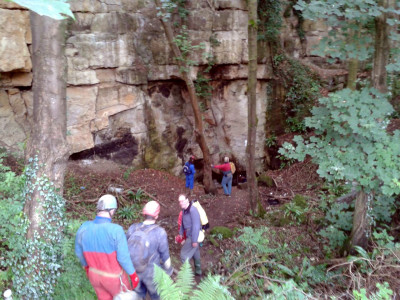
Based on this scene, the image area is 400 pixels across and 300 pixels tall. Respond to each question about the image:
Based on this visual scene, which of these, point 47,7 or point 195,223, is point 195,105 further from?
point 47,7

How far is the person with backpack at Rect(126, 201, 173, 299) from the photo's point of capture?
380 centimetres

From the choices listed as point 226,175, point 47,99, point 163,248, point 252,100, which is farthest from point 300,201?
point 47,99

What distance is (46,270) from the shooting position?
13.9 ft

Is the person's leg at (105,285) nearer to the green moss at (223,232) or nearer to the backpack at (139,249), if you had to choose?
the backpack at (139,249)

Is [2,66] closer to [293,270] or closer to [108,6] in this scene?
[108,6]

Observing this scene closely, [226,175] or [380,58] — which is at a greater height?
[380,58]

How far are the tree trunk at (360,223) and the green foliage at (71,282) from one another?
4.46 meters

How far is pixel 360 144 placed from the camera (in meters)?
4.74

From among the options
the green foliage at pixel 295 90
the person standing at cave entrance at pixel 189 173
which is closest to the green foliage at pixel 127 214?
the person standing at cave entrance at pixel 189 173

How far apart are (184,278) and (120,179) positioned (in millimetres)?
7885

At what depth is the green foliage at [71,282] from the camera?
4166 mm

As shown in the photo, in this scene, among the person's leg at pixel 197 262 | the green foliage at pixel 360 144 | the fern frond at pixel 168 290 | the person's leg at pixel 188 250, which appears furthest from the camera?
the person's leg at pixel 197 262

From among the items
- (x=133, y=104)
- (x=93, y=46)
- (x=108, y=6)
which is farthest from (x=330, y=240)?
(x=108, y=6)

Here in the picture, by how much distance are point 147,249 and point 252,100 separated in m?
5.71
